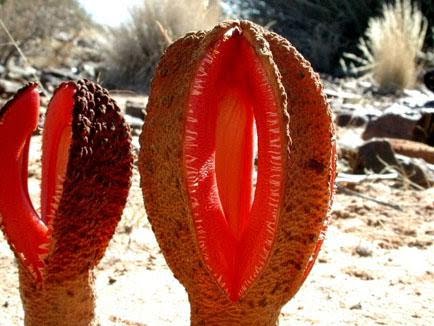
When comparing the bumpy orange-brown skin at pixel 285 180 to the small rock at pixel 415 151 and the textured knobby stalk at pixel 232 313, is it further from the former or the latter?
the small rock at pixel 415 151

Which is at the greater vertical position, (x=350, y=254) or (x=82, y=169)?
(x=82, y=169)

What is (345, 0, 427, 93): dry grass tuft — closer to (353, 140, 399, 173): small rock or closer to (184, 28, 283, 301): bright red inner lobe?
(353, 140, 399, 173): small rock

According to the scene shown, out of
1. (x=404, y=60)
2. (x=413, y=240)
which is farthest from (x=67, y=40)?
(x=413, y=240)

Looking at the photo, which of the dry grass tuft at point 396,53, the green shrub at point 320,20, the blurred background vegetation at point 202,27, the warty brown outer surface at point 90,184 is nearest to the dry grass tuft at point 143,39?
the blurred background vegetation at point 202,27

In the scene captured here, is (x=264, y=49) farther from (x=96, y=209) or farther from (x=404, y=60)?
(x=404, y=60)

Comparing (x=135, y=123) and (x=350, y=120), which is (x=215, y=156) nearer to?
(x=135, y=123)

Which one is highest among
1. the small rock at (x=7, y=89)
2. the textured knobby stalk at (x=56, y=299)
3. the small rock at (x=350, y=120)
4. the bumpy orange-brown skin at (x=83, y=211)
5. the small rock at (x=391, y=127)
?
the bumpy orange-brown skin at (x=83, y=211)

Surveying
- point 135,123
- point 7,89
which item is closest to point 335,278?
point 135,123
